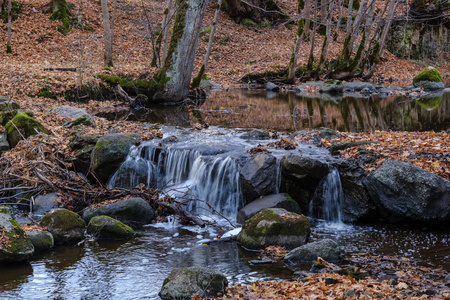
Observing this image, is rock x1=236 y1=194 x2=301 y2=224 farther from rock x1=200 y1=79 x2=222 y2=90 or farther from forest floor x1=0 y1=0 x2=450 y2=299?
rock x1=200 y1=79 x2=222 y2=90

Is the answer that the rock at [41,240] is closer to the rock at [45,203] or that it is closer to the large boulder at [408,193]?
the rock at [45,203]

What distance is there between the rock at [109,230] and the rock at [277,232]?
6.53 feet

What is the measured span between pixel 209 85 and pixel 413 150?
1558 cm

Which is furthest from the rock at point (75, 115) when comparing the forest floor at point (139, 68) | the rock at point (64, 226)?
the rock at point (64, 226)

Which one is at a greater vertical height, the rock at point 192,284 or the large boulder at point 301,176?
the large boulder at point 301,176

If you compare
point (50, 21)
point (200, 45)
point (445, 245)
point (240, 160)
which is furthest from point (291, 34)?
point (445, 245)

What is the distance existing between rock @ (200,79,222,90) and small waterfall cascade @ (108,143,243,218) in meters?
13.1

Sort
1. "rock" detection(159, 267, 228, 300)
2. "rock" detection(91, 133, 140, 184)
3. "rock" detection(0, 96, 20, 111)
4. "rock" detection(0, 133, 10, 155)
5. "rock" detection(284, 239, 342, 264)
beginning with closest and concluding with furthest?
"rock" detection(159, 267, 228, 300)
"rock" detection(284, 239, 342, 264)
"rock" detection(91, 133, 140, 184)
"rock" detection(0, 133, 10, 155)
"rock" detection(0, 96, 20, 111)

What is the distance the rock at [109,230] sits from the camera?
282 inches

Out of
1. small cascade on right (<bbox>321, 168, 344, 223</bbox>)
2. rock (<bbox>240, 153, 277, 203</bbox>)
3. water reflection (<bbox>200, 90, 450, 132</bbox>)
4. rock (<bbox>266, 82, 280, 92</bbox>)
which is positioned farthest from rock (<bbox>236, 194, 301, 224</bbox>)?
rock (<bbox>266, 82, 280, 92</bbox>)

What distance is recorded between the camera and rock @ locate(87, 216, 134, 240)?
23.5ft

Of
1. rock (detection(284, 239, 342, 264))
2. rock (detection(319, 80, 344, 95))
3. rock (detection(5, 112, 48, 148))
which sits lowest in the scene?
rock (detection(284, 239, 342, 264))

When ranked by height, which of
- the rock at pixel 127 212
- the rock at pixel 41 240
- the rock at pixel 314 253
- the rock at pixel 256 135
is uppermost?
the rock at pixel 256 135

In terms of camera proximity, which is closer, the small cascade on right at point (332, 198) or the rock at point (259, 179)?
the small cascade on right at point (332, 198)
